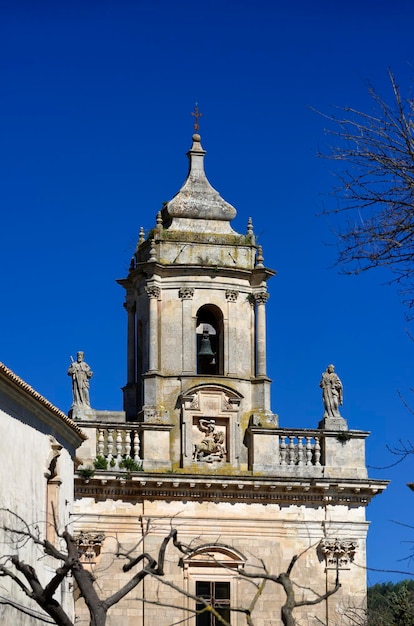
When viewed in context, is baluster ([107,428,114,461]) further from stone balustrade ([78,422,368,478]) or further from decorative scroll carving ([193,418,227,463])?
decorative scroll carving ([193,418,227,463])

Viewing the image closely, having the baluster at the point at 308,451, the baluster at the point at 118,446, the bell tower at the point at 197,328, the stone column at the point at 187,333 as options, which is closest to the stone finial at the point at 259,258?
the bell tower at the point at 197,328

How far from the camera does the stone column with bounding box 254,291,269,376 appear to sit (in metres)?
45.2

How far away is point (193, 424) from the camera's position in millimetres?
44406

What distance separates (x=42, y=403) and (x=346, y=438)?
1343 centimetres

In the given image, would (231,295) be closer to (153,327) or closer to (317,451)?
(153,327)

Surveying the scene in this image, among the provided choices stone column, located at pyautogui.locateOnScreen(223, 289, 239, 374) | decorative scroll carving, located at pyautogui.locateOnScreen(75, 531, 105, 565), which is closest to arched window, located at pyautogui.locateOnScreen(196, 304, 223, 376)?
stone column, located at pyautogui.locateOnScreen(223, 289, 239, 374)

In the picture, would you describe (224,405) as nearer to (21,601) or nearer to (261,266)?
(261,266)

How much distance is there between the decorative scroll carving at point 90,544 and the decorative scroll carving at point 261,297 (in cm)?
732

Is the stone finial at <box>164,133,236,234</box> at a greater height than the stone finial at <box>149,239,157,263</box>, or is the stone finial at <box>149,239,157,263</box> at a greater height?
the stone finial at <box>164,133,236,234</box>

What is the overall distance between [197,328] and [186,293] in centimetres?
123

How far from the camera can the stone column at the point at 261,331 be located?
45156 millimetres

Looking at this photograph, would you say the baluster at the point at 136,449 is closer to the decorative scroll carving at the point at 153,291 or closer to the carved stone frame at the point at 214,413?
the carved stone frame at the point at 214,413

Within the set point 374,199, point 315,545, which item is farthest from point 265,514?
point 374,199

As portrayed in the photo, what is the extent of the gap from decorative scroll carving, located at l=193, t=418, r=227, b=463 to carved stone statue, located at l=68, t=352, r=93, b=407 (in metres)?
2.89
